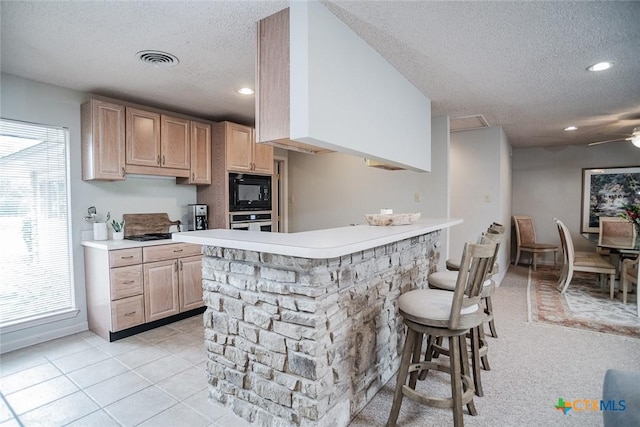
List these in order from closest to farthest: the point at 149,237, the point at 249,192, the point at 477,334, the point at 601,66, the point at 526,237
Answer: the point at 477,334
the point at 601,66
the point at 149,237
the point at 249,192
the point at 526,237

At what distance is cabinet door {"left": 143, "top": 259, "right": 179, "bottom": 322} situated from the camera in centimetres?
321

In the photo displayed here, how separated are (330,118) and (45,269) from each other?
3013 millimetres

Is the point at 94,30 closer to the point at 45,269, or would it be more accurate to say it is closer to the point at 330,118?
the point at 330,118

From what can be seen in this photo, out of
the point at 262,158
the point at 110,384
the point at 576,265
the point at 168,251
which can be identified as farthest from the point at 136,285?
the point at 576,265

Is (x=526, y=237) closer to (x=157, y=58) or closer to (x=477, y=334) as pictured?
(x=477, y=334)

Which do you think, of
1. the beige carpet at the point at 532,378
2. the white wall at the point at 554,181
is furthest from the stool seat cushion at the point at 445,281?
the white wall at the point at 554,181

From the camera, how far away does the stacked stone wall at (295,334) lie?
164 centimetres

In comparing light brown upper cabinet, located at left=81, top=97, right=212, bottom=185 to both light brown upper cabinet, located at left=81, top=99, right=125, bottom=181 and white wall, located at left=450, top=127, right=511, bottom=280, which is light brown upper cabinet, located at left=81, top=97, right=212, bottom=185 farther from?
white wall, located at left=450, top=127, right=511, bottom=280

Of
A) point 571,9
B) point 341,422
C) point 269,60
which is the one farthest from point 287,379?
point 571,9

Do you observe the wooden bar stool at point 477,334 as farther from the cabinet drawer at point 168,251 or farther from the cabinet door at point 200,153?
the cabinet door at point 200,153

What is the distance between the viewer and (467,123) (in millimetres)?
4496

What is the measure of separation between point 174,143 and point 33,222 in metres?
1.46

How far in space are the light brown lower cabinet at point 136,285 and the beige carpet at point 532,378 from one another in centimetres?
230

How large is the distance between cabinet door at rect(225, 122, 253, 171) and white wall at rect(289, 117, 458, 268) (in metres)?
1.39
